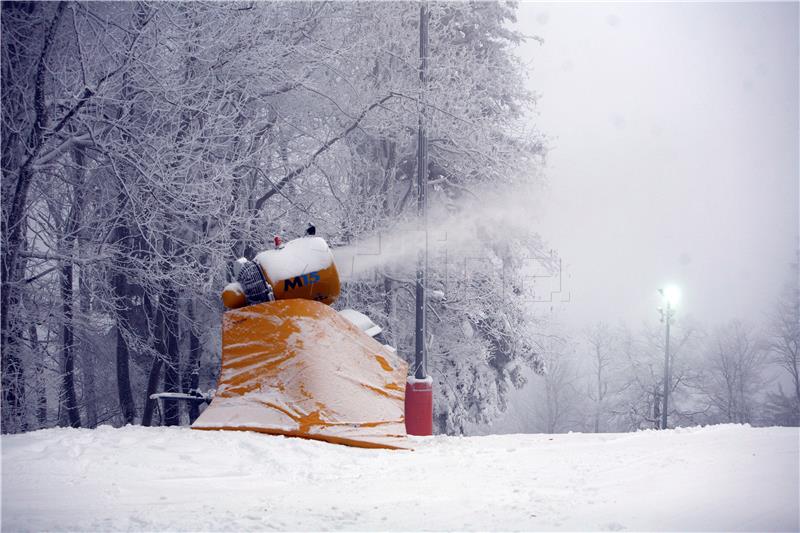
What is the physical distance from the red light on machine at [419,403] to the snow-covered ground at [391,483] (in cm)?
209

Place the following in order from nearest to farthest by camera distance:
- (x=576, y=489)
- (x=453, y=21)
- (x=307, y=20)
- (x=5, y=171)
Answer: (x=576, y=489) → (x=5, y=171) → (x=307, y=20) → (x=453, y=21)

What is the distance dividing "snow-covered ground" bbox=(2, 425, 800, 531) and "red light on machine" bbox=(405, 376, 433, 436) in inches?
82.2

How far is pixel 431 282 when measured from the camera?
1762 cm

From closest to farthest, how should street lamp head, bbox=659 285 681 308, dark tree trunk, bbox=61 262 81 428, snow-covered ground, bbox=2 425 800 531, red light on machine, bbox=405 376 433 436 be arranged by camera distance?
snow-covered ground, bbox=2 425 800 531 → red light on machine, bbox=405 376 433 436 → dark tree trunk, bbox=61 262 81 428 → street lamp head, bbox=659 285 681 308

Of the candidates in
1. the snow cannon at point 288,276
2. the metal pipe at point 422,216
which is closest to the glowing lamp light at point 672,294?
the metal pipe at point 422,216

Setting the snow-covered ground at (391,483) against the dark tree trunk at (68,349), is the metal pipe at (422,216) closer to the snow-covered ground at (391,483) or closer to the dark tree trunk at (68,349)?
the snow-covered ground at (391,483)

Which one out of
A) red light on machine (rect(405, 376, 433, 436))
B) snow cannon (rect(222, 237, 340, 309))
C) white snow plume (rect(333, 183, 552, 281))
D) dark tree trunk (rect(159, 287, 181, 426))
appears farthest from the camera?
white snow plume (rect(333, 183, 552, 281))

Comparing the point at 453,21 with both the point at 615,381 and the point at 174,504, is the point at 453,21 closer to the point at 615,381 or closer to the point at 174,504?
the point at 174,504

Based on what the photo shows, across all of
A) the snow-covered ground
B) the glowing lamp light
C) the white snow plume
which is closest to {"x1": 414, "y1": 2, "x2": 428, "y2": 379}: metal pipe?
the snow-covered ground

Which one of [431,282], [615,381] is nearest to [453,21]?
[431,282]

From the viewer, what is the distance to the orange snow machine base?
838cm

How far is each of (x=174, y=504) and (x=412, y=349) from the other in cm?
1243

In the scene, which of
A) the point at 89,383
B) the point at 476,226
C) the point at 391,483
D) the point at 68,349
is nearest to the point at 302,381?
the point at 391,483

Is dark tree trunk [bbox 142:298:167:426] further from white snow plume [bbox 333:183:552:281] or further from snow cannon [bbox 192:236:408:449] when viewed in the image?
snow cannon [bbox 192:236:408:449]
